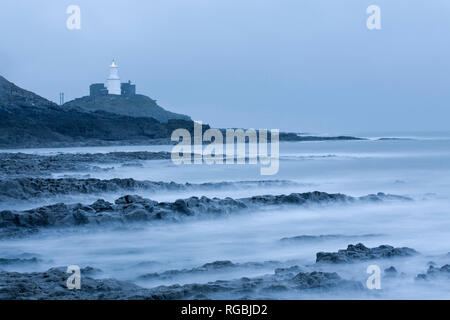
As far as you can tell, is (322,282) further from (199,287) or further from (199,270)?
(199,270)

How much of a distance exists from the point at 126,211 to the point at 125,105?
73.5 metres

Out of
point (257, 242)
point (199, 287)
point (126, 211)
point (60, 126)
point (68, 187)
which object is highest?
point (60, 126)

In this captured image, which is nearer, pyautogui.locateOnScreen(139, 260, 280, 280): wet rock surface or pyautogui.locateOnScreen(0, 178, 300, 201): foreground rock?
pyautogui.locateOnScreen(139, 260, 280, 280): wet rock surface

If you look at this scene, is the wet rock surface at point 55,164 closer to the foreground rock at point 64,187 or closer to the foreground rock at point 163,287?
the foreground rock at point 64,187

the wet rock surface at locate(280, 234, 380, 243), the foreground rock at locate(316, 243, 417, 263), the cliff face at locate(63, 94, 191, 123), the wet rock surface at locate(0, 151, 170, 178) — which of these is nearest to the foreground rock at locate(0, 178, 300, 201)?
the wet rock surface at locate(0, 151, 170, 178)

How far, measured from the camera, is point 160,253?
20.5ft

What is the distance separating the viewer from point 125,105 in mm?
79875

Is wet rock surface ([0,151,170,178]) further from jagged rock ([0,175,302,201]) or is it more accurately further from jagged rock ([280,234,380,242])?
jagged rock ([280,234,380,242])

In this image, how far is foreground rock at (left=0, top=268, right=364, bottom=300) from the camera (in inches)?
166

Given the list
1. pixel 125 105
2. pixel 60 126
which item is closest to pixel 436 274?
pixel 60 126

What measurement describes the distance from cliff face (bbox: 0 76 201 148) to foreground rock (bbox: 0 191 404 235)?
2993 cm

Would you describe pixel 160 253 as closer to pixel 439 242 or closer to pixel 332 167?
pixel 439 242

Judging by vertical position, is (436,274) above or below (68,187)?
below
